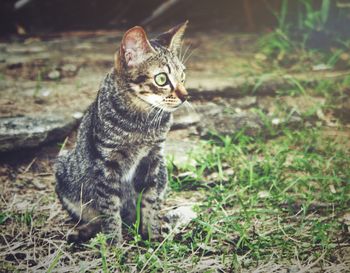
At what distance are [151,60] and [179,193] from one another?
28.3 inches

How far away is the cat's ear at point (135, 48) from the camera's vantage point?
1820 millimetres

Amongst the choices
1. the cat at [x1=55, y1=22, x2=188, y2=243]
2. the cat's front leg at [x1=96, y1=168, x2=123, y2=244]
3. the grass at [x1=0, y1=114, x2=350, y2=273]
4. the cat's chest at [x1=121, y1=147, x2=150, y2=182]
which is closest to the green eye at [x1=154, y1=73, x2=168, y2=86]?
the cat at [x1=55, y1=22, x2=188, y2=243]

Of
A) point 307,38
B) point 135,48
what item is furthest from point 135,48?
point 307,38

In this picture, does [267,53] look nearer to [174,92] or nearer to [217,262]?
[174,92]

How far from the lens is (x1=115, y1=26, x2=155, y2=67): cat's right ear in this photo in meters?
1.82

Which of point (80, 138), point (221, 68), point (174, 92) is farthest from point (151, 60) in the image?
point (221, 68)

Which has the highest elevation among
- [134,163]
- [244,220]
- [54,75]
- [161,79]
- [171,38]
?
[171,38]

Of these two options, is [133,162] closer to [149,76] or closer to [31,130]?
[149,76]

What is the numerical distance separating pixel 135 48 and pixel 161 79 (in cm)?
17

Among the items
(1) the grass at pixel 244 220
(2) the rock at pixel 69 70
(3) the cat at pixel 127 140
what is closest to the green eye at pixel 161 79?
(3) the cat at pixel 127 140

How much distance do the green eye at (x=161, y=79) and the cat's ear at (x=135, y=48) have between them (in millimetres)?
96

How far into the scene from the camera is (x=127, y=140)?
1.94m

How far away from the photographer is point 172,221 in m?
2.09

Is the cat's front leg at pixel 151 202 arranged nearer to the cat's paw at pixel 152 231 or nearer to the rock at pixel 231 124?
the cat's paw at pixel 152 231
